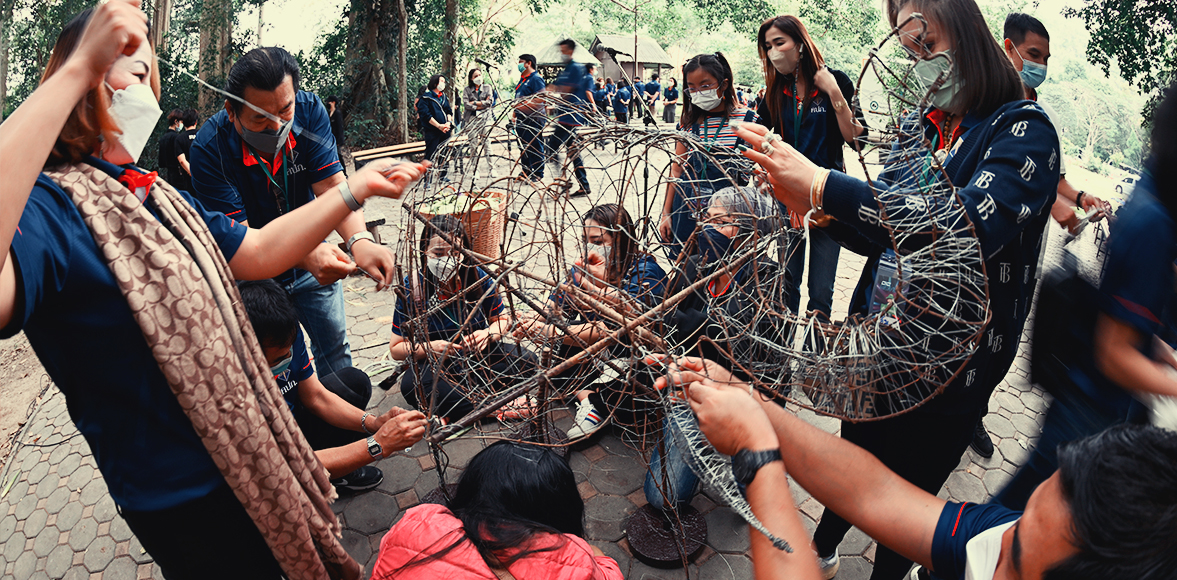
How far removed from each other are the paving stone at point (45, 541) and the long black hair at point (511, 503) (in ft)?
6.89

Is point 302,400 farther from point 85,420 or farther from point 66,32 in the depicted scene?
point 66,32

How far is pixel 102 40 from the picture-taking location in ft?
3.18

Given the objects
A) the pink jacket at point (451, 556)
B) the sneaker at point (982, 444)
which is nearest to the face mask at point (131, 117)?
the pink jacket at point (451, 556)

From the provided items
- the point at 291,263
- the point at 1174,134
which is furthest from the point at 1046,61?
the point at 291,263

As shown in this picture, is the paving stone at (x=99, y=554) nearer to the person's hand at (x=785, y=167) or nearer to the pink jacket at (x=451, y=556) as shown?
the pink jacket at (x=451, y=556)

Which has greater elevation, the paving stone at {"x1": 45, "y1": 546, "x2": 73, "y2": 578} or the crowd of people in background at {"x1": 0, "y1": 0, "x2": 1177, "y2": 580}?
the crowd of people in background at {"x1": 0, "y1": 0, "x2": 1177, "y2": 580}

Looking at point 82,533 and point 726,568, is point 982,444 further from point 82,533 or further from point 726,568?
point 82,533

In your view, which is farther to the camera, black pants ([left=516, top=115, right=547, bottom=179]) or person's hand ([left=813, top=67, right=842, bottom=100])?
Result: person's hand ([left=813, top=67, right=842, bottom=100])

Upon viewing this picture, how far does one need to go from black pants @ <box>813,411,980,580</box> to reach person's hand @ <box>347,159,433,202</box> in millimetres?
1426

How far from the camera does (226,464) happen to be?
1303mm

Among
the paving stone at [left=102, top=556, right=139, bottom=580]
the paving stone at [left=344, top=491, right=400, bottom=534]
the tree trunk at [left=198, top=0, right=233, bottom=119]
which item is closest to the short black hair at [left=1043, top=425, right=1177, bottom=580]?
the paving stone at [left=344, top=491, right=400, bottom=534]

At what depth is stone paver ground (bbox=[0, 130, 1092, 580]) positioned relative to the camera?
232 cm

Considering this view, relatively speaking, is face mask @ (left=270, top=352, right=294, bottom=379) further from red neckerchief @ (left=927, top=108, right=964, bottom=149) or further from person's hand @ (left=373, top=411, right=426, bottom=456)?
red neckerchief @ (left=927, top=108, right=964, bottom=149)

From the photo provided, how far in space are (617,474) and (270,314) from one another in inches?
62.1
